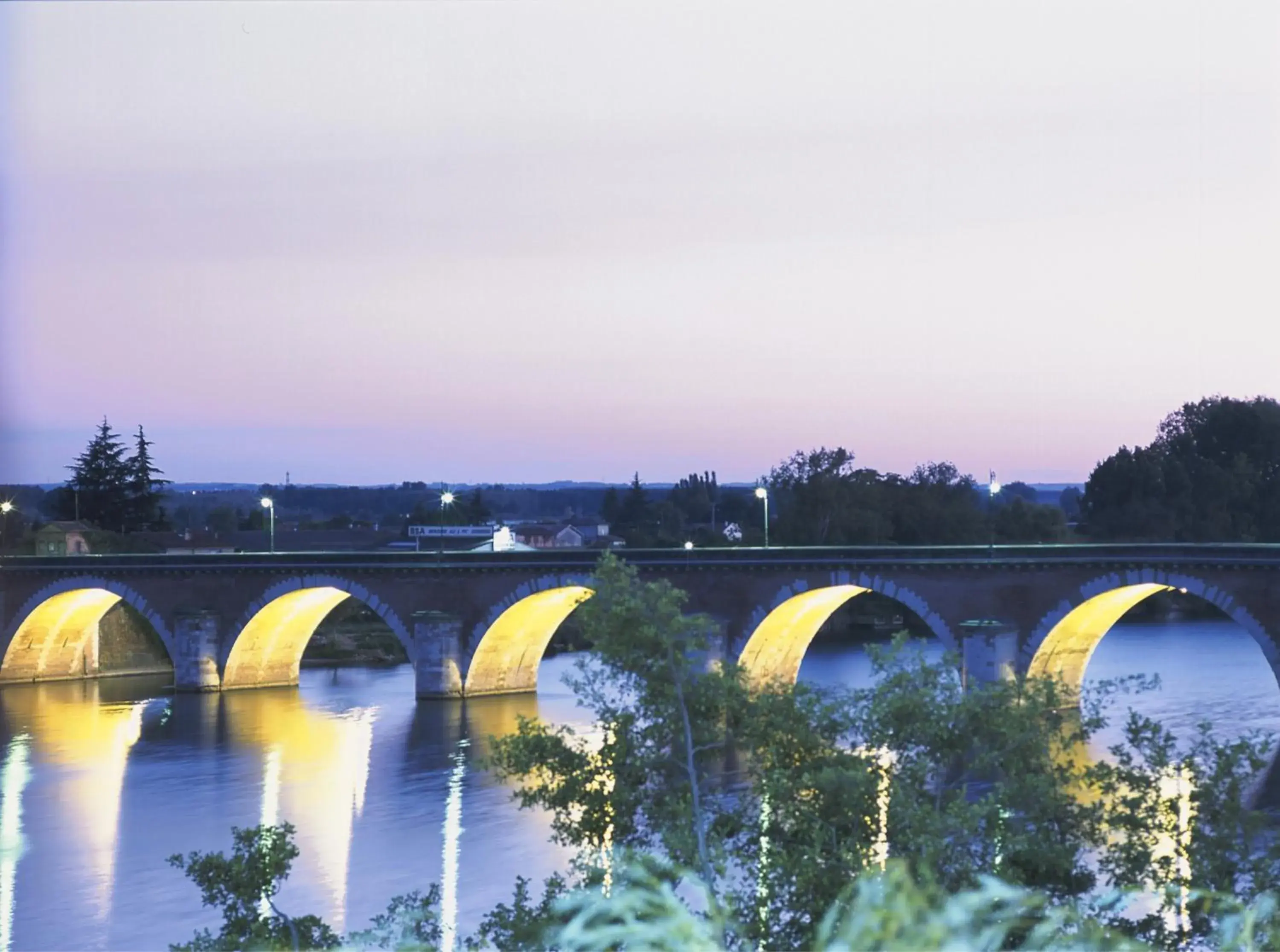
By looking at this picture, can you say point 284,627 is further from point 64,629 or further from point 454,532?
point 454,532

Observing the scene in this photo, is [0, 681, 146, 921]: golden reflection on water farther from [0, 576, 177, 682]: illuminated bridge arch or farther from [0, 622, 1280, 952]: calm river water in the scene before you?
[0, 576, 177, 682]: illuminated bridge arch

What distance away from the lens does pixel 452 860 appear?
28.9 meters

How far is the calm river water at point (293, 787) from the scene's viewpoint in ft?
87.8

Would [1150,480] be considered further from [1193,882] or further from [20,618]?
[1193,882]

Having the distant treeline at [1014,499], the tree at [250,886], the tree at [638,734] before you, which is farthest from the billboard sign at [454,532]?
the tree at [638,734]

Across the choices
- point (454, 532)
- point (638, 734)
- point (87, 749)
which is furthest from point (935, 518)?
point (638, 734)

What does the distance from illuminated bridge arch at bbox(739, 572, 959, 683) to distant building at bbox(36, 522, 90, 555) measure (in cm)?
3888

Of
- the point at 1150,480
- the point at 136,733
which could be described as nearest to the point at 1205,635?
the point at 1150,480

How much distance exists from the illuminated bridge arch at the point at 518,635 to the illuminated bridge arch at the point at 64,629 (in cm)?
1034

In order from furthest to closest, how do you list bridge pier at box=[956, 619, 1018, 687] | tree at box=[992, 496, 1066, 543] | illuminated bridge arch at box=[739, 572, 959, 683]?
tree at box=[992, 496, 1066, 543] → illuminated bridge arch at box=[739, 572, 959, 683] → bridge pier at box=[956, 619, 1018, 687]

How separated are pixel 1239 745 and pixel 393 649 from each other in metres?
54.7

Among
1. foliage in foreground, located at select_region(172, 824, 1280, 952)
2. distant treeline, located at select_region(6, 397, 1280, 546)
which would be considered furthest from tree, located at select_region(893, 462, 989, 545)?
foliage in foreground, located at select_region(172, 824, 1280, 952)

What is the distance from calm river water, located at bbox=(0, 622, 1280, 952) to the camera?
87.8ft

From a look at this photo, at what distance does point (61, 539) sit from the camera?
7819 cm
